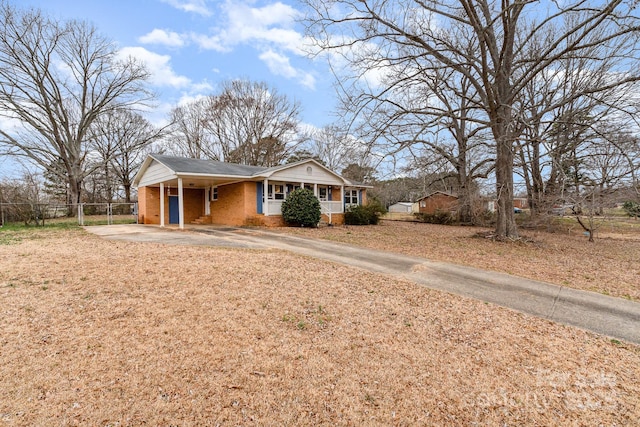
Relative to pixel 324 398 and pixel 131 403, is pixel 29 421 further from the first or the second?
pixel 324 398

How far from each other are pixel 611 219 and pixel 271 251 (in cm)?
1543

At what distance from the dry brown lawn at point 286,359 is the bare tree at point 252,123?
89.9 ft

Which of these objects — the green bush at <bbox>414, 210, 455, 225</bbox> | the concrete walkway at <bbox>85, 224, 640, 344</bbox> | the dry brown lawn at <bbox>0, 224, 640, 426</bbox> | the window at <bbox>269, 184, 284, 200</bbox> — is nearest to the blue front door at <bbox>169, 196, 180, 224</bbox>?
the window at <bbox>269, 184, 284, 200</bbox>

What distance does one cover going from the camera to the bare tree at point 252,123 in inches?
1206

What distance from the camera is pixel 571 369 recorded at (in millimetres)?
3121

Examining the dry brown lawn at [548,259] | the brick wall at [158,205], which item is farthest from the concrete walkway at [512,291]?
the brick wall at [158,205]

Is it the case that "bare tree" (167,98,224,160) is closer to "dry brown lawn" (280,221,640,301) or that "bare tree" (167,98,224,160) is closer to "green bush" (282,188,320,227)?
"green bush" (282,188,320,227)

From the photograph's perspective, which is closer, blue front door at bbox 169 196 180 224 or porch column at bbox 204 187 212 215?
blue front door at bbox 169 196 180 224

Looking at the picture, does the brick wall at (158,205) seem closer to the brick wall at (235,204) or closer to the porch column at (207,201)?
the porch column at (207,201)

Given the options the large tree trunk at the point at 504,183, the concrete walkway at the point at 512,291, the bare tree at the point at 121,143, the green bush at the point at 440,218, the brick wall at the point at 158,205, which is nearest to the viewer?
the concrete walkway at the point at 512,291

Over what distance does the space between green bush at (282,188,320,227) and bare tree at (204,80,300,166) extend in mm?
17145

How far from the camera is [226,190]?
17328 millimetres

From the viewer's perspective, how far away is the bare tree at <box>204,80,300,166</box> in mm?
30625

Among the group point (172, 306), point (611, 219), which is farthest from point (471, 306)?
point (611, 219)
